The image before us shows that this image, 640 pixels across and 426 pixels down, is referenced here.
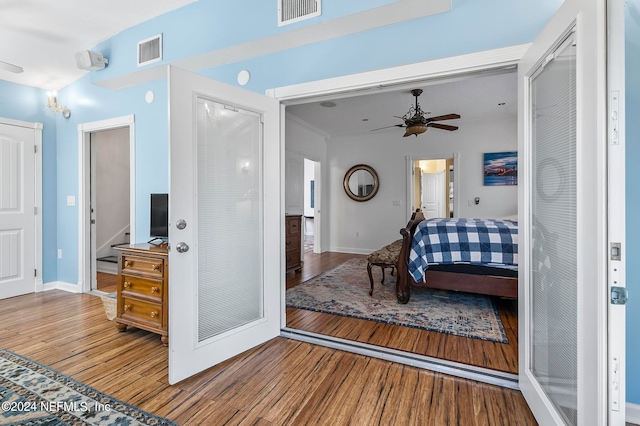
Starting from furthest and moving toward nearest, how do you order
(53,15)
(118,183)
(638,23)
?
(118,183) < (53,15) < (638,23)

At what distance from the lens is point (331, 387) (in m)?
1.96

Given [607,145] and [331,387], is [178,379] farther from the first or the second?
[607,145]

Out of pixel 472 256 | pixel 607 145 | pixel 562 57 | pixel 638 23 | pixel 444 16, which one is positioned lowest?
pixel 472 256

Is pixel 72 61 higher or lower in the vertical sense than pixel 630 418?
higher

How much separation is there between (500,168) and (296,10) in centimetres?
490

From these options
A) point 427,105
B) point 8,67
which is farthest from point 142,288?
point 427,105

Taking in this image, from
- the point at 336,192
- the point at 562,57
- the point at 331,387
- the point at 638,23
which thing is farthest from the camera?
the point at 336,192

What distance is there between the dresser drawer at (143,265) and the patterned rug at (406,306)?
4.85 feet

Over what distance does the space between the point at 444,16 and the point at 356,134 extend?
4795 millimetres

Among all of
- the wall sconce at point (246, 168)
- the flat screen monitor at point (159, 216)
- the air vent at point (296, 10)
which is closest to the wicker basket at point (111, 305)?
the flat screen monitor at point (159, 216)

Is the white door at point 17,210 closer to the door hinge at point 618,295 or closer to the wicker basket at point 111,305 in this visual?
the wicker basket at point 111,305

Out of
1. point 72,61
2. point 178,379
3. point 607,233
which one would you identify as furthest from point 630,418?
point 72,61

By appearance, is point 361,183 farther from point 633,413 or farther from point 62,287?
point 633,413

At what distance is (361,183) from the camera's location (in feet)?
22.7
